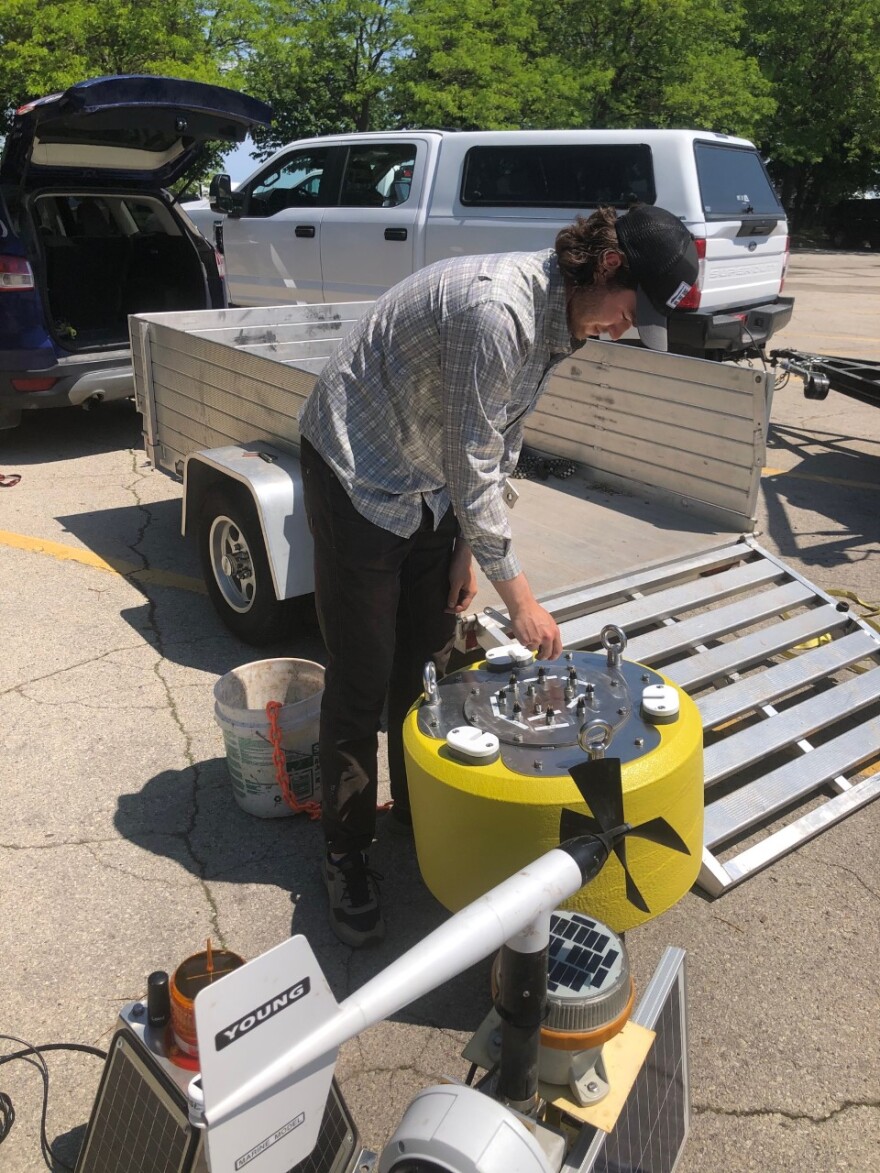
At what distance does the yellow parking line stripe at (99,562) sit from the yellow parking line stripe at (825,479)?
166 inches

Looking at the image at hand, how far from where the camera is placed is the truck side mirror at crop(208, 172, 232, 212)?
31.5 ft

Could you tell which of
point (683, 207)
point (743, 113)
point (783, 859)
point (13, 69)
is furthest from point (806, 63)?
point (783, 859)

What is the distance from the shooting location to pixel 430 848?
7.83 ft

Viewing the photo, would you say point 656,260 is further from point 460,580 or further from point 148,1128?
point 148,1128

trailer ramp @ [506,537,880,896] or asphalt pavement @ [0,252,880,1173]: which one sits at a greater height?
trailer ramp @ [506,537,880,896]

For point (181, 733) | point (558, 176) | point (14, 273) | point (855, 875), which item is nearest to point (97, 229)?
point (14, 273)

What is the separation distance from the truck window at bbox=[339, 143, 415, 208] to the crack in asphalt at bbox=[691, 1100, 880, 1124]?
7910 mm

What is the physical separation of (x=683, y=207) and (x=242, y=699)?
18.5 ft

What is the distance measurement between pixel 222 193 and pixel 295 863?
8.41 meters

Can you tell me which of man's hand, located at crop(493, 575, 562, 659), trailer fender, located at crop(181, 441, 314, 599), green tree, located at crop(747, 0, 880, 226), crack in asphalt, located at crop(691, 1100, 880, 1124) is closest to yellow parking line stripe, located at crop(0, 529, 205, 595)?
trailer fender, located at crop(181, 441, 314, 599)

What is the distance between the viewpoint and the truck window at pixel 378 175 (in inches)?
340

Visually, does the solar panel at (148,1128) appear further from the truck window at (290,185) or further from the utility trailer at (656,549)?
the truck window at (290,185)

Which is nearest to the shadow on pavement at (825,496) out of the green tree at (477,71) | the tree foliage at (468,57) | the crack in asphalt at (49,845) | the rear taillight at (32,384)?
the crack in asphalt at (49,845)

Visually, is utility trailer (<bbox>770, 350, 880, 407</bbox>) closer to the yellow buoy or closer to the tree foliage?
the yellow buoy
